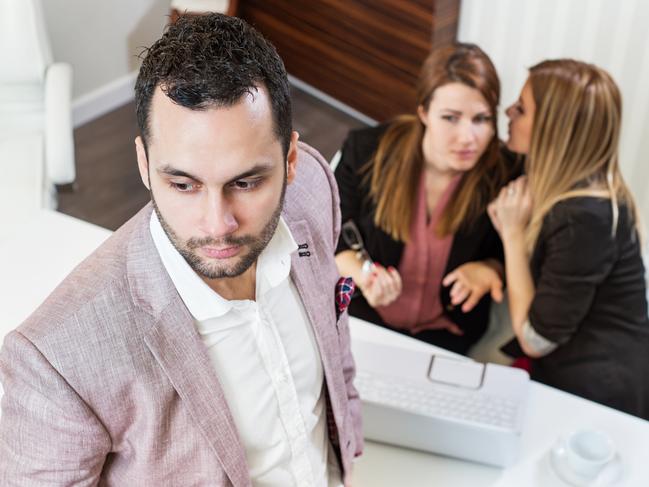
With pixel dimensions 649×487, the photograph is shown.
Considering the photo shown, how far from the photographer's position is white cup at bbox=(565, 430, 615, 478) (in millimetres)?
1640

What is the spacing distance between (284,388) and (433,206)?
3.78 feet

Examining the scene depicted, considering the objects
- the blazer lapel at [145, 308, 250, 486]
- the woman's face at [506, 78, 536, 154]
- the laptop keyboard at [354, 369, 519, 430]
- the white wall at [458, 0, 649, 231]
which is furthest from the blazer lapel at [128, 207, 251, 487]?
the white wall at [458, 0, 649, 231]

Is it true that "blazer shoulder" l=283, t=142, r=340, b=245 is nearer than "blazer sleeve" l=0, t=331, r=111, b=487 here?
No

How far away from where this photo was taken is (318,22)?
3.82 meters

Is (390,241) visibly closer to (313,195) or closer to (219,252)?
(313,195)

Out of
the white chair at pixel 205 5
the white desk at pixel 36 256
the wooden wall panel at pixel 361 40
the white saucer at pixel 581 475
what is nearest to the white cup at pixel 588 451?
the white saucer at pixel 581 475

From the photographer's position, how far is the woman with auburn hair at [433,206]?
2.33m

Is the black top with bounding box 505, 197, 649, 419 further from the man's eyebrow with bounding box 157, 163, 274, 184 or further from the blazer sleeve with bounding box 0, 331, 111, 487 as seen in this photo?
the blazer sleeve with bounding box 0, 331, 111, 487

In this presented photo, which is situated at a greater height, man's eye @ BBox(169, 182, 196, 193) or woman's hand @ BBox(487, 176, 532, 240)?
man's eye @ BBox(169, 182, 196, 193)

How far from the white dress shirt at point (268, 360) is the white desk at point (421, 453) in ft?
0.74

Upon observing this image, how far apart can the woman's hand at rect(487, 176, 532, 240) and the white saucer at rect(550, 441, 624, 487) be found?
0.72 meters

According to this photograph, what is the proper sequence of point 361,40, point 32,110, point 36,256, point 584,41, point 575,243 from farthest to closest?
point 361,40 < point 584,41 < point 32,110 < point 575,243 < point 36,256

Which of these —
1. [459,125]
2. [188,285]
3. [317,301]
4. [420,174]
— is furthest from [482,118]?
[188,285]

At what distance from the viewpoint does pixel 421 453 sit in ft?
5.66
